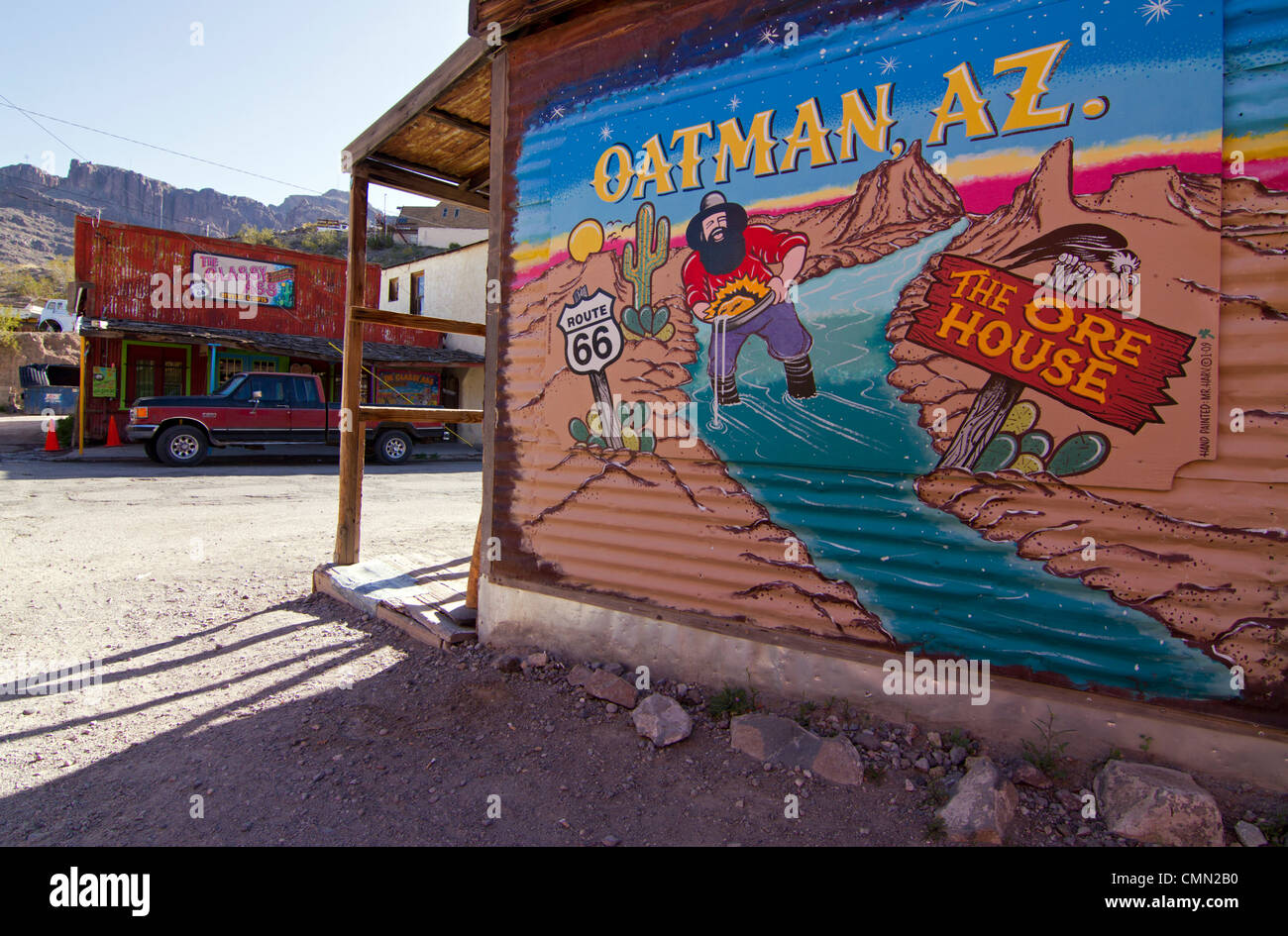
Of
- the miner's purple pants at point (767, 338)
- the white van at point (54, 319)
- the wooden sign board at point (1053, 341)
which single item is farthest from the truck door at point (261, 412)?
the white van at point (54, 319)

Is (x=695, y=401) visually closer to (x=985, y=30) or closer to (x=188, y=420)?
(x=985, y=30)

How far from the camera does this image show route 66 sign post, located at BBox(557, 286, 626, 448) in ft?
13.5

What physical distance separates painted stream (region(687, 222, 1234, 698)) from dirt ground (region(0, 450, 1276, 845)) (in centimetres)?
48

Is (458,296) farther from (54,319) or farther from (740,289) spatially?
(740,289)

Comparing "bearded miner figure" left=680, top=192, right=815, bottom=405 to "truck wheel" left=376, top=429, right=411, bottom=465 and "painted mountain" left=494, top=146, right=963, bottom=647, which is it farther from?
"truck wheel" left=376, top=429, right=411, bottom=465

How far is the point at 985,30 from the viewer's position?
299 cm

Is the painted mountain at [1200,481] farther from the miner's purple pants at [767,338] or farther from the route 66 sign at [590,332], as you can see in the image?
the route 66 sign at [590,332]

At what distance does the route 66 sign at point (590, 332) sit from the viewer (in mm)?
4117

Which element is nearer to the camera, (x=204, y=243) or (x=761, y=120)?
(x=761, y=120)

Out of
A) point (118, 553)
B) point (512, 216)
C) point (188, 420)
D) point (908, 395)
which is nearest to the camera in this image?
point (908, 395)

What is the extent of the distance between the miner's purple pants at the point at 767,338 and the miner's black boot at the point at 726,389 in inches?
1.1
